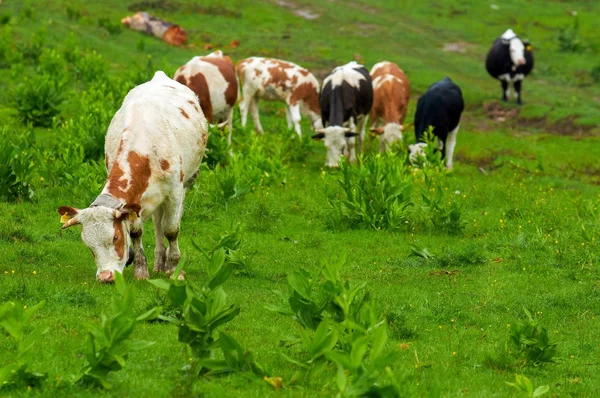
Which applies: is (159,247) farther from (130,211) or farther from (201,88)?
Result: (201,88)

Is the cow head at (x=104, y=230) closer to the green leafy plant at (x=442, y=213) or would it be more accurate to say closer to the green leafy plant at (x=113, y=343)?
the green leafy plant at (x=113, y=343)

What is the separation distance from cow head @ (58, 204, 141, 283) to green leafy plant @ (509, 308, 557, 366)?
149 inches

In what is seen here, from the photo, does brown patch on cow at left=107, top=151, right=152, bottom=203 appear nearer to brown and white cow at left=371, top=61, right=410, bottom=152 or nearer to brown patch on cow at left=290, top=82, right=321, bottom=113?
brown and white cow at left=371, top=61, right=410, bottom=152

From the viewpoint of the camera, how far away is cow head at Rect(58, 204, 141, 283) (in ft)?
30.5

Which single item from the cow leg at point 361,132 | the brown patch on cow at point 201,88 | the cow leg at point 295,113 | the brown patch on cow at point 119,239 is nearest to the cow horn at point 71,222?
the brown patch on cow at point 119,239

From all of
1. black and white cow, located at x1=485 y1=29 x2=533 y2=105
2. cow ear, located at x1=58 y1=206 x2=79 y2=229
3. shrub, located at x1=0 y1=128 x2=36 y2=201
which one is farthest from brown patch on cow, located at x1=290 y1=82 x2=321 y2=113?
cow ear, located at x1=58 y1=206 x2=79 y2=229

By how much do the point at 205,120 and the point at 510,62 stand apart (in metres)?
19.9

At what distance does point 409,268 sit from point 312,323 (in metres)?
4.22

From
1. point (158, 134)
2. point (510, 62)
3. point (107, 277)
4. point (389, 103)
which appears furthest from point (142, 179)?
point (510, 62)

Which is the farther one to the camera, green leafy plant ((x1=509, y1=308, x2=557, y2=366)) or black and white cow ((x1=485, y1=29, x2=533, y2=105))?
black and white cow ((x1=485, y1=29, x2=533, y2=105))

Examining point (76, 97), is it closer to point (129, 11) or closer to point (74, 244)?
point (74, 244)

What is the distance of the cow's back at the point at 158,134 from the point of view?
10117 mm

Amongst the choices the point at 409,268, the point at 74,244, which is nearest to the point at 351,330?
the point at 409,268

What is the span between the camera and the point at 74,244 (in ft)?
38.7
